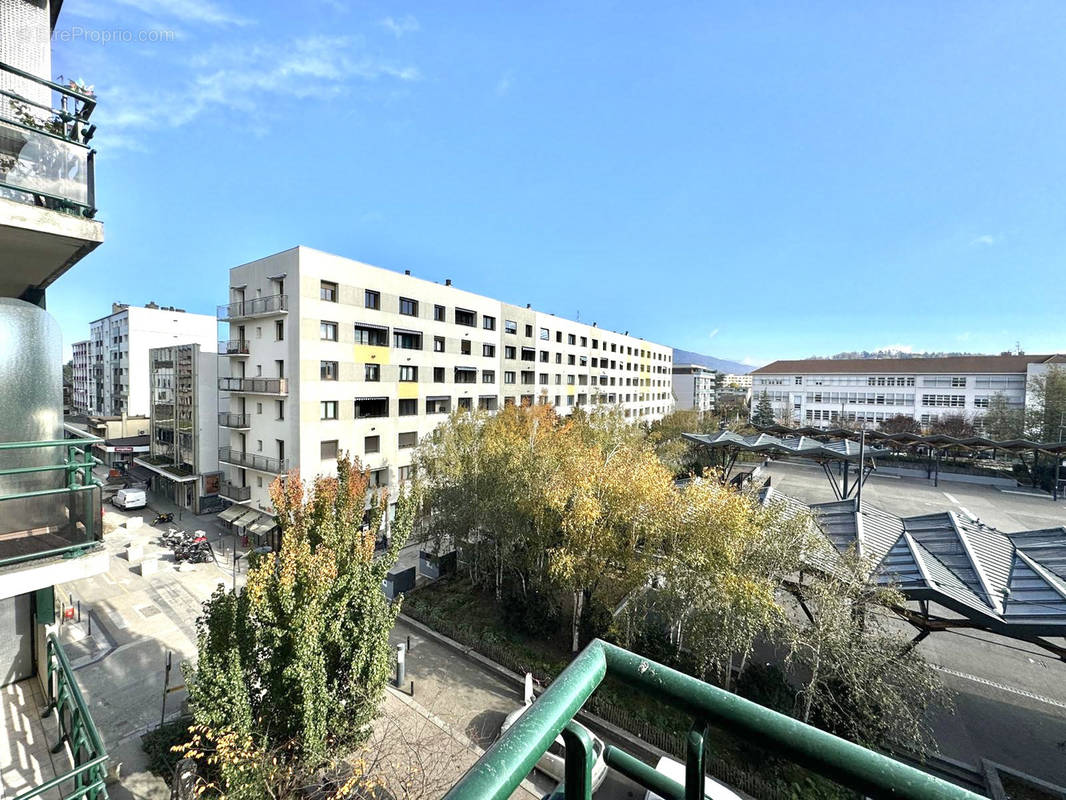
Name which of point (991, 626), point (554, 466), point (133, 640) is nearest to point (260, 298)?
point (133, 640)

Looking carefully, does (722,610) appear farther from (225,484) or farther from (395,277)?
(225,484)

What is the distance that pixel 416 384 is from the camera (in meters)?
26.7

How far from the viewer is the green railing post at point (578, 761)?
1172mm

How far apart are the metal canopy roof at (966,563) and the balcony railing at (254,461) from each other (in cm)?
2096

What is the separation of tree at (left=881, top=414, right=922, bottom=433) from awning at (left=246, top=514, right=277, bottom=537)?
64.7 metres

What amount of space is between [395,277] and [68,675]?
73.7 ft

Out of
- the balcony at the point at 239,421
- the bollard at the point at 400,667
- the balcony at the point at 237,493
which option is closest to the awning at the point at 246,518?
the balcony at the point at 237,493

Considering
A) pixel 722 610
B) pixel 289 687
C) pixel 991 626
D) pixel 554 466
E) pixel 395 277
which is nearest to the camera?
pixel 289 687

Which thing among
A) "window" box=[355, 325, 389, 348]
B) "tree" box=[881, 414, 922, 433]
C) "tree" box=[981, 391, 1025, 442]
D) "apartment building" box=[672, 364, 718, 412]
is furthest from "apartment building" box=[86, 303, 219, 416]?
"tree" box=[981, 391, 1025, 442]

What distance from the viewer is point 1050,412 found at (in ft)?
135

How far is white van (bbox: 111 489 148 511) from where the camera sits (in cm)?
2747

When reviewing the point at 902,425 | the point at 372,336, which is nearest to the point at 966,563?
the point at 372,336

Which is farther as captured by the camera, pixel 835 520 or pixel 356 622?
pixel 835 520

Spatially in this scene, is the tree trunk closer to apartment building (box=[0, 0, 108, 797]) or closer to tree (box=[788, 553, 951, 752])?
tree (box=[788, 553, 951, 752])
